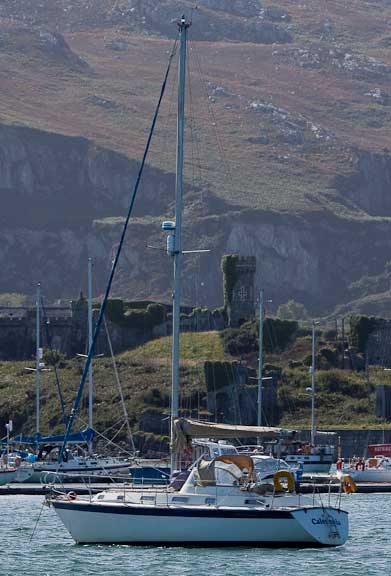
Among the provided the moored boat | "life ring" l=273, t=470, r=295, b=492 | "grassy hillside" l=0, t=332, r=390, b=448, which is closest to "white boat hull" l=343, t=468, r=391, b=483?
"grassy hillside" l=0, t=332, r=390, b=448

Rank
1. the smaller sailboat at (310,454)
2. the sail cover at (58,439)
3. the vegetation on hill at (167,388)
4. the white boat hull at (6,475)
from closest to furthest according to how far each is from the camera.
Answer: the white boat hull at (6,475), the sail cover at (58,439), the smaller sailboat at (310,454), the vegetation on hill at (167,388)

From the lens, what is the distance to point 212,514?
75.9m

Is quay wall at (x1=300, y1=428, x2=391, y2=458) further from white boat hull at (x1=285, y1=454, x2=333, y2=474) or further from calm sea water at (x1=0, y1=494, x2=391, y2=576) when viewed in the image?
calm sea water at (x1=0, y1=494, x2=391, y2=576)

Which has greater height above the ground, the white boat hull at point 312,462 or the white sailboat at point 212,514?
the white sailboat at point 212,514

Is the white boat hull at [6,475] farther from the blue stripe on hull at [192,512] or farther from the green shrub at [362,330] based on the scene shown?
the green shrub at [362,330]

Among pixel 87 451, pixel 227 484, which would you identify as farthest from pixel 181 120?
pixel 87 451

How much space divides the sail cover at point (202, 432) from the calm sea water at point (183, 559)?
470cm

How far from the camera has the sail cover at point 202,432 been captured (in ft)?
267

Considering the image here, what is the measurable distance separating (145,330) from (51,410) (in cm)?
2126

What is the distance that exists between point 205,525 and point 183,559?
5.37 feet

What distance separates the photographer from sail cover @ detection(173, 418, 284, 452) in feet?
267

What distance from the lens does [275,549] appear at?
3029 inches

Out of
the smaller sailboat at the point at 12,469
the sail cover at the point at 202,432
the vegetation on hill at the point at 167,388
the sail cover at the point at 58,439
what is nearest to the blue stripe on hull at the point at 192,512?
the sail cover at the point at 202,432

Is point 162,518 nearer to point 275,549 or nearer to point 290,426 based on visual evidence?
point 275,549
